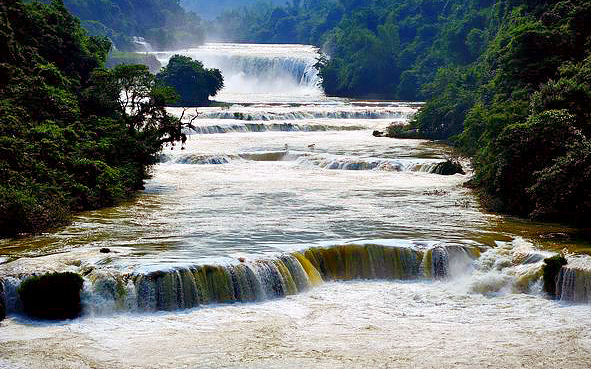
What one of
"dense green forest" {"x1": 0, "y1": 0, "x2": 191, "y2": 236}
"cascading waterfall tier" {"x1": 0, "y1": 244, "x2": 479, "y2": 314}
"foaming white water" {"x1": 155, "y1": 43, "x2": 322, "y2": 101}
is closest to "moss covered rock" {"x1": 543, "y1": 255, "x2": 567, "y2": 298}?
"cascading waterfall tier" {"x1": 0, "y1": 244, "x2": 479, "y2": 314}

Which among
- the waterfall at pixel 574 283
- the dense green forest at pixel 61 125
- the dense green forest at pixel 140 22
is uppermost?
the dense green forest at pixel 140 22

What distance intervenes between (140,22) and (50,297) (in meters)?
119

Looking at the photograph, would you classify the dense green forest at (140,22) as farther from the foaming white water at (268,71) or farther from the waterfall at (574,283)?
the waterfall at (574,283)

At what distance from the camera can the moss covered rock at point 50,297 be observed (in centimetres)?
1766

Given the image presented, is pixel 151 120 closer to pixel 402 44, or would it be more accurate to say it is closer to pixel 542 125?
pixel 542 125

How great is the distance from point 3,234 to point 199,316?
282 inches

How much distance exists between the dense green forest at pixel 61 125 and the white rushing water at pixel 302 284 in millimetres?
994

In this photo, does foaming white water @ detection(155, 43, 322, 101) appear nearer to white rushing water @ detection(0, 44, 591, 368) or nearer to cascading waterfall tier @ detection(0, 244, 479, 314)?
white rushing water @ detection(0, 44, 591, 368)

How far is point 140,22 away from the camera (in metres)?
133

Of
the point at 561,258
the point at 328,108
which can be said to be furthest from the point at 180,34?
the point at 561,258

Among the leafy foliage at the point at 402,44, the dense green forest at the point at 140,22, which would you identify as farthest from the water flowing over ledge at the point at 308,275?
the dense green forest at the point at 140,22

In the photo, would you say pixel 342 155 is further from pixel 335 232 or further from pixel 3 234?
pixel 3 234

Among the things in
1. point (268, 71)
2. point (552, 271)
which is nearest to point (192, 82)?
point (268, 71)

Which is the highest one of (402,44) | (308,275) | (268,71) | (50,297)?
(402,44)
